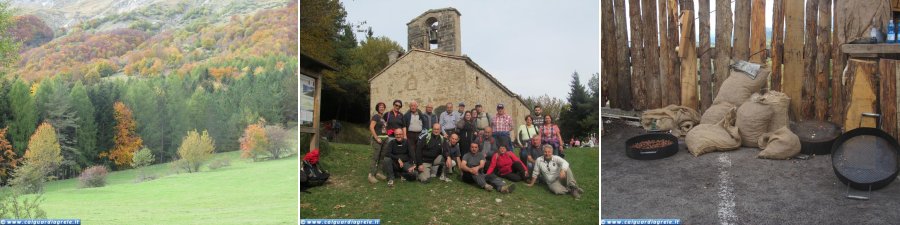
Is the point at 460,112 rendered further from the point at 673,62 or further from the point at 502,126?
the point at 673,62

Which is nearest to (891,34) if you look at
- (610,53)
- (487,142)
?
(610,53)

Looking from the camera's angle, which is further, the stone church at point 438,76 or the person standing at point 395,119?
the person standing at point 395,119

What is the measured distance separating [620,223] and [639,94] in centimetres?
96

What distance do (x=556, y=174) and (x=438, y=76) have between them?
101 centimetres

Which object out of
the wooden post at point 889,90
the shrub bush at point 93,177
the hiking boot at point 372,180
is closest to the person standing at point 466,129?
the hiking boot at point 372,180

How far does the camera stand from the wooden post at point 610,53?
14.5 ft

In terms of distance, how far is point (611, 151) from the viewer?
13.7 feet

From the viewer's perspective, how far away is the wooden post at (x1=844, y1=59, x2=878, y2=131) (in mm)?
3754

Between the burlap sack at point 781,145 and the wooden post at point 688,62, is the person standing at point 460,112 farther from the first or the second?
the burlap sack at point 781,145

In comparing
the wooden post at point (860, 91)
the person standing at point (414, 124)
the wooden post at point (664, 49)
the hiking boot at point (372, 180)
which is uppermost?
the wooden post at point (664, 49)

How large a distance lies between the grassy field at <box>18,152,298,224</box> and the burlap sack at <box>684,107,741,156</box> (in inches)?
137

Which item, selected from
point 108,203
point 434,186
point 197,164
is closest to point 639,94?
point 434,186

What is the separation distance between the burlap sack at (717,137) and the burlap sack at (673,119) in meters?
0.18

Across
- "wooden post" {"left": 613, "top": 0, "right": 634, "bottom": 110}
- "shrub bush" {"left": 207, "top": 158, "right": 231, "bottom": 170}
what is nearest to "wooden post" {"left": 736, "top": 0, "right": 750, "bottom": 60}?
"wooden post" {"left": 613, "top": 0, "right": 634, "bottom": 110}
